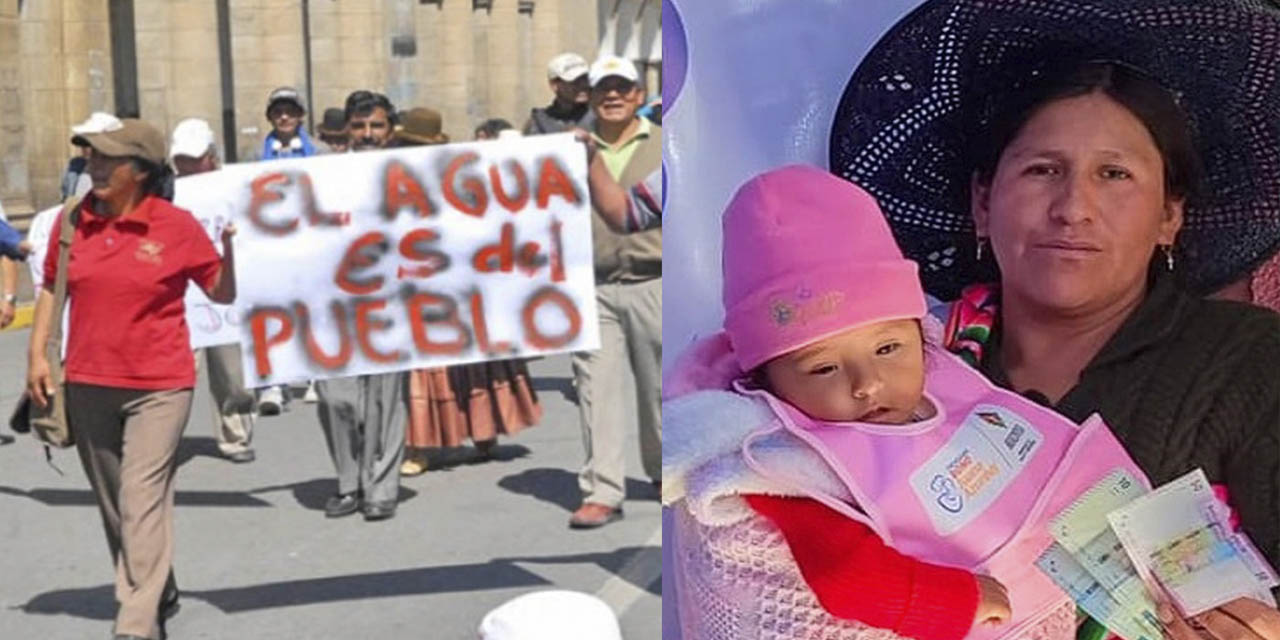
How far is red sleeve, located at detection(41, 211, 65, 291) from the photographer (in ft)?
19.8

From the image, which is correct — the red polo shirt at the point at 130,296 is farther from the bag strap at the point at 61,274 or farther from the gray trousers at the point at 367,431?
the gray trousers at the point at 367,431

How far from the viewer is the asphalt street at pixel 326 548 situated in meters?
6.28

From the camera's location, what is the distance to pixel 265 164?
696 centimetres

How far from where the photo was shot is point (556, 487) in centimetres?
826

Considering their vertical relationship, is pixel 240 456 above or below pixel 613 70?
below

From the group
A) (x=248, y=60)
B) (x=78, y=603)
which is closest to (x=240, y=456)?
(x=78, y=603)

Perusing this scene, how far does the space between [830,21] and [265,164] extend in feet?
18.0

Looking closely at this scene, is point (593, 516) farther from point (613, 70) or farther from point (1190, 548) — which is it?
point (1190, 548)

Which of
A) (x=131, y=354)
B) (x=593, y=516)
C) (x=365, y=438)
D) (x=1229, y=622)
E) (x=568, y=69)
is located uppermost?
(x=568, y=69)

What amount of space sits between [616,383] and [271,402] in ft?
11.5

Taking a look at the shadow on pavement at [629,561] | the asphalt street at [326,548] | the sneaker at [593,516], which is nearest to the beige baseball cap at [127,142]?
the asphalt street at [326,548]

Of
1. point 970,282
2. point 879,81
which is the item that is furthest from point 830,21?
point 970,282

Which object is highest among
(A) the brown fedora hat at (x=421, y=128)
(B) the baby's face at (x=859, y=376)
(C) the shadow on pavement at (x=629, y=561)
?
(B) the baby's face at (x=859, y=376)

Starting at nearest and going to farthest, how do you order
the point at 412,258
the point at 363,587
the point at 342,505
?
the point at 363,587, the point at 412,258, the point at 342,505
